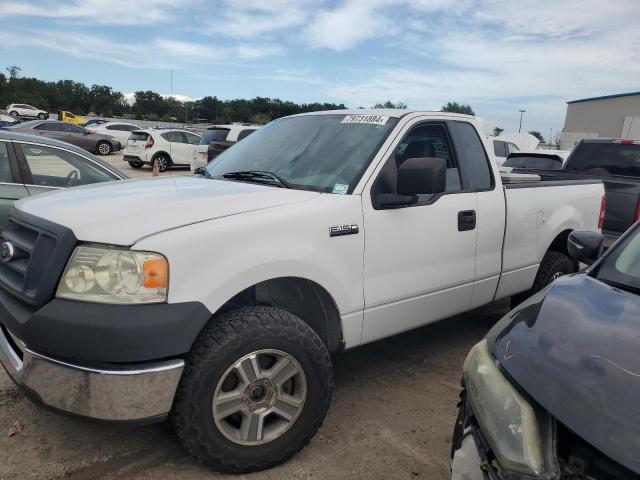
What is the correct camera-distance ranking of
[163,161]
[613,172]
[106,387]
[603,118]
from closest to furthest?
[106,387] < [613,172] < [163,161] < [603,118]

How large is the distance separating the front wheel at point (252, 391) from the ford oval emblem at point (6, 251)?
44.0 inches

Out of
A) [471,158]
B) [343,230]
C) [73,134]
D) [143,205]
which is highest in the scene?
[471,158]

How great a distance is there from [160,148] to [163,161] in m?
0.55

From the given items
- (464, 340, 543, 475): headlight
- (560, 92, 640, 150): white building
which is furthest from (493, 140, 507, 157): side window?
(560, 92, 640, 150): white building

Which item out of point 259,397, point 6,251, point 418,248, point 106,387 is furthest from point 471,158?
point 6,251

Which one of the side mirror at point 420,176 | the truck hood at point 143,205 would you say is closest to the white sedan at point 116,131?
the truck hood at point 143,205

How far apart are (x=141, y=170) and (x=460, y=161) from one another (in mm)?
17886

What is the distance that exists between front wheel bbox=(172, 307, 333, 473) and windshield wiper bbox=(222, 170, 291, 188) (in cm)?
93

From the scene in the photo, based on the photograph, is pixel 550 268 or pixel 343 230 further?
Result: pixel 550 268

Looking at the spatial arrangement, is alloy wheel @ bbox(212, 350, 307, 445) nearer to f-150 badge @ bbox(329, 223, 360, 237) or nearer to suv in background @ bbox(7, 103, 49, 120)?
f-150 badge @ bbox(329, 223, 360, 237)

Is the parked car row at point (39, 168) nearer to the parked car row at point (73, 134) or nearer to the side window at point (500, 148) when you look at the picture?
the side window at point (500, 148)

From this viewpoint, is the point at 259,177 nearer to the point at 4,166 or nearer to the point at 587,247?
the point at 587,247

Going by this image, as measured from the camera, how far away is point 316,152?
3.46m

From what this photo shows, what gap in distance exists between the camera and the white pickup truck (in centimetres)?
226
